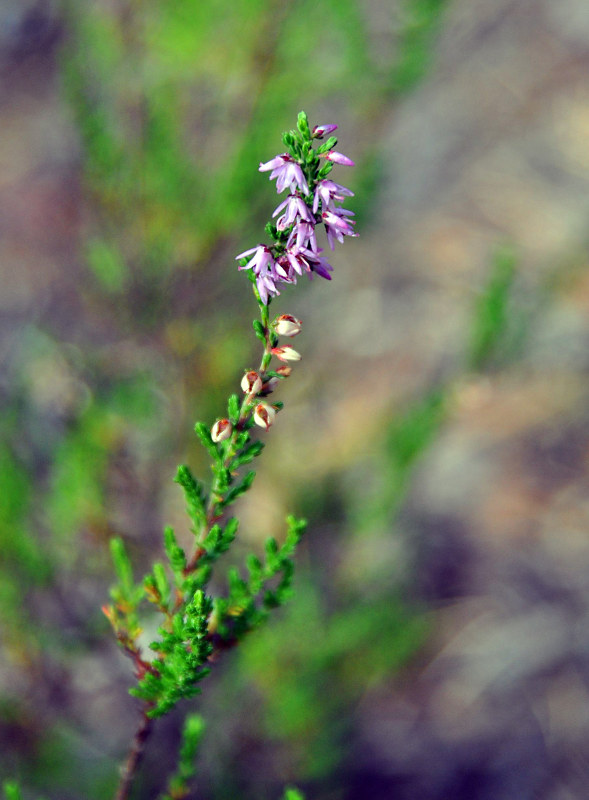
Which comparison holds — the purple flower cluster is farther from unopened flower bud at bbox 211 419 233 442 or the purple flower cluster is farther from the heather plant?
unopened flower bud at bbox 211 419 233 442

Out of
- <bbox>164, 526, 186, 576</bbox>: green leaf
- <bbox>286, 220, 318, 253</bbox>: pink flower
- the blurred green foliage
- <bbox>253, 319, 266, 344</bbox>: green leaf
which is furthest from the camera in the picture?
the blurred green foliage

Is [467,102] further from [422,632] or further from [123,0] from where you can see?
[422,632]

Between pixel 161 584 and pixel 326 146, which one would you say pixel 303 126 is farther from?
pixel 161 584

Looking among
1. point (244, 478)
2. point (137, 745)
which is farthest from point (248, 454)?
point (137, 745)

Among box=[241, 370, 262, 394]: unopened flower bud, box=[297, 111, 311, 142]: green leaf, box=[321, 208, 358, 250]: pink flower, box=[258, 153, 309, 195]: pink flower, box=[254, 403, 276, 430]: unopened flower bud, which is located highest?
box=[297, 111, 311, 142]: green leaf

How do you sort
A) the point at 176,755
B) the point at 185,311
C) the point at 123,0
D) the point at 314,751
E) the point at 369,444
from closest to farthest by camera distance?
the point at 314,751 < the point at 176,755 < the point at 185,311 < the point at 369,444 < the point at 123,0

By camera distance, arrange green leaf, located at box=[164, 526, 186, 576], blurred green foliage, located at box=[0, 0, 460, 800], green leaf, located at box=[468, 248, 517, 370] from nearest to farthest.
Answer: green leaf, located at box=[164, 526, 186, 576]
green leaf, located at box=[468, 248, 517, 370]
blurred green foliage, located at box=[0, 0, 460, 800]

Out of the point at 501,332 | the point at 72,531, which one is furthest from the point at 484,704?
the point at 72,531

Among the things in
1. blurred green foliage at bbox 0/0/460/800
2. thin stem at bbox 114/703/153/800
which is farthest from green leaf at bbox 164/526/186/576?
blurred green foliage at bbox 0/0/460/800
